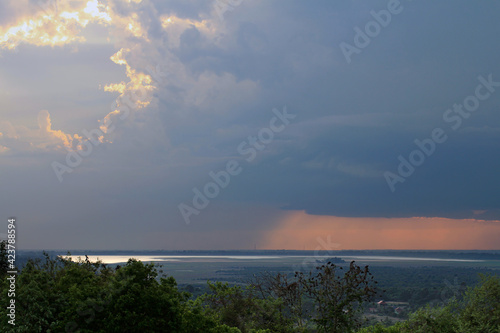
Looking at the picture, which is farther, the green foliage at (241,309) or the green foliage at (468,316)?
the green foliage at (241,309)

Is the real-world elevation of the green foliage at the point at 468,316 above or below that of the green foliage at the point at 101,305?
below

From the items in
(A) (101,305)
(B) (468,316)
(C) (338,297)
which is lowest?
(B) (468,316)

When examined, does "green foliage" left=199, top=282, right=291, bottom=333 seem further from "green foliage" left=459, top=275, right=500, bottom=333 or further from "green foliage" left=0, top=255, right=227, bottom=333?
"green foliage" left=459, top=275, right=500, bottom=333

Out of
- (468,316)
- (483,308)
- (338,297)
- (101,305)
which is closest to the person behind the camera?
(101,305)

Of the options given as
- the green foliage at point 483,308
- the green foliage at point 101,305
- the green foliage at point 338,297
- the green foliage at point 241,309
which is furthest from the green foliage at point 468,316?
the green foliage at point 101,305

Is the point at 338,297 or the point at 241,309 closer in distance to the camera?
the point at 338,297

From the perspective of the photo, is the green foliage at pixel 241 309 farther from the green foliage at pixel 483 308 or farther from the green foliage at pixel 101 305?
the green foliage at pixel 483 308

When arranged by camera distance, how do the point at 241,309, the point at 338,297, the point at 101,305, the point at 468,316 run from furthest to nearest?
the point at 241,309 < the point at 338,297 < the point at 468,316 < the point at 101,305

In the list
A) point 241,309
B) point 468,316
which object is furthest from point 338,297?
point 241,309

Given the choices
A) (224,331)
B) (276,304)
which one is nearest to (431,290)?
(276,304)

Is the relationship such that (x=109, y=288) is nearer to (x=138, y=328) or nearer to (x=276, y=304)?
(x=138, y=328)

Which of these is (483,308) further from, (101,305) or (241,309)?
(101,305)

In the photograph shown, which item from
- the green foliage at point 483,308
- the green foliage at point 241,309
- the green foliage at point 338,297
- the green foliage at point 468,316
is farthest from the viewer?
the green foliage at point 241,309
